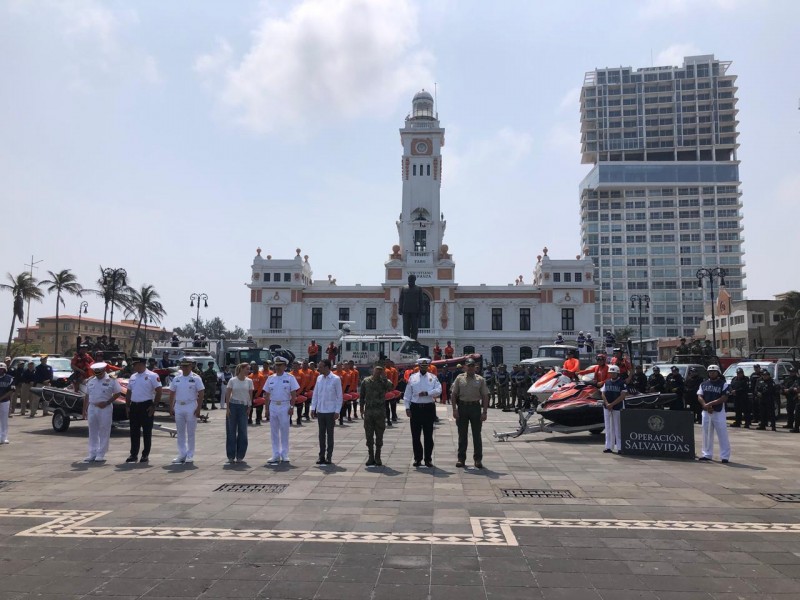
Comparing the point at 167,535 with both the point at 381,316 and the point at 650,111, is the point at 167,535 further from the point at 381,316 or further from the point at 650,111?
the point at 650,111

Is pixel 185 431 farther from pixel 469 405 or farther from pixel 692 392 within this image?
pixel 692 392

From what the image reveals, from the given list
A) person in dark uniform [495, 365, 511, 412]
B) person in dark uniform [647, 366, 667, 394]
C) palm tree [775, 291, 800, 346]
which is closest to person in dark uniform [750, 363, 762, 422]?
person in dark uniform [647, 366, 667, 394]

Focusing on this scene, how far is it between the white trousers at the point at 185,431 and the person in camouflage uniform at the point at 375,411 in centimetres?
291

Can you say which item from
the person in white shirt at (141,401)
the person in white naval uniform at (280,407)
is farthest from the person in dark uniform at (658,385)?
the person in white shirt at (141,401)

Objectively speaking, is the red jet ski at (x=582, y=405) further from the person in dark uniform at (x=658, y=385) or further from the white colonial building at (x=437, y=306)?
the white colonial building at (x=437, y=306)

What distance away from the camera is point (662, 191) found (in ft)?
375

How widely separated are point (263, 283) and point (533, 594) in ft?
193

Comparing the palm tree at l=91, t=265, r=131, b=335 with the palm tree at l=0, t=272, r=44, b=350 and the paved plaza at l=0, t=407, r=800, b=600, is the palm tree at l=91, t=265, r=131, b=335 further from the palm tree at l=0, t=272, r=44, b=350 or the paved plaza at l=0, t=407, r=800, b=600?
the paved plaza at l=0, t=407, r=800, b=600

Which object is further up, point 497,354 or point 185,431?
point 497,354

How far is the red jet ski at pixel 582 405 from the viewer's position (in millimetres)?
13188

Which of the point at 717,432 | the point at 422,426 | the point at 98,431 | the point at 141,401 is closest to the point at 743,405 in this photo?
the point at 717,432

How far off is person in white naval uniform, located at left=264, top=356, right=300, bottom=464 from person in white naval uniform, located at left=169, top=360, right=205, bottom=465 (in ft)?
3.94

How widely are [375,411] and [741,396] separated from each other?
11.8 meters

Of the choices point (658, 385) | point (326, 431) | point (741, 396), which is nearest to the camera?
point (326, 431)
